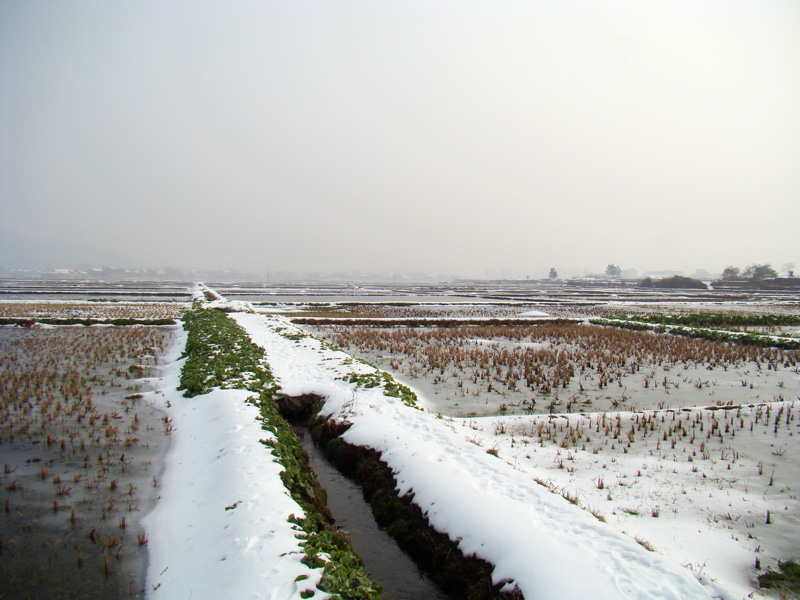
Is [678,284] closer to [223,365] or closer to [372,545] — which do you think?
[223,365]

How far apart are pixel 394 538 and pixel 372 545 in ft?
1.10

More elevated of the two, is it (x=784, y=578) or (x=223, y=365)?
(x=223, y=365)

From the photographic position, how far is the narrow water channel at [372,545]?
4.95m

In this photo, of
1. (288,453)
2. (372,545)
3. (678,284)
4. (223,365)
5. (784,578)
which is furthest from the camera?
(678,284)

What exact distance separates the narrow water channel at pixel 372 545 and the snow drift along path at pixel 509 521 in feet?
2.08

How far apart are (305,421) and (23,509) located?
19.4 feet

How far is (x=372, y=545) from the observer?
5781mm

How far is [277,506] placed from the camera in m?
5.45

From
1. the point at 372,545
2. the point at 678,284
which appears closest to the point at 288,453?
the point at 372,545

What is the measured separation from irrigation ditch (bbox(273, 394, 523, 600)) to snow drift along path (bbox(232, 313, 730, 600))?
15 cm

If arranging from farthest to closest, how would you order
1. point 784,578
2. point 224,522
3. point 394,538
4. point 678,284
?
point 678,284
point 394,538
point 224,522
point 784,578

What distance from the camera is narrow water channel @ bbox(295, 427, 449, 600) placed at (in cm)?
495

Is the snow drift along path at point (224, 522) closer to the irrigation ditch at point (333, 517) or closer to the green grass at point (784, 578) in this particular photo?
the irrigation ditch at point (333, 517)

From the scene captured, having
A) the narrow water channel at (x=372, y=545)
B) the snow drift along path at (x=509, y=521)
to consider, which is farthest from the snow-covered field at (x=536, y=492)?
the narrow water channel at (x=372, y=545)
